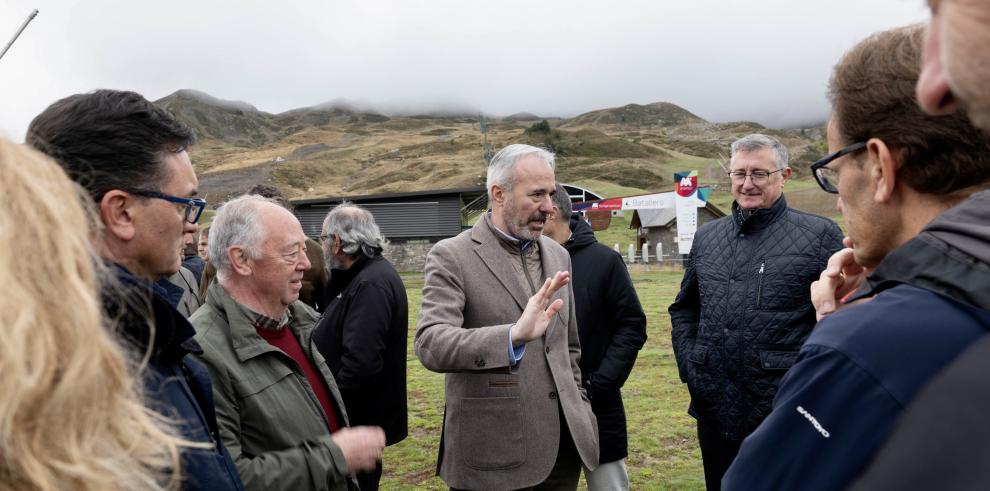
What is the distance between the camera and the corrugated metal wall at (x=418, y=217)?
32781 mm

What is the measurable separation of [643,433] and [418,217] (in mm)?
26947

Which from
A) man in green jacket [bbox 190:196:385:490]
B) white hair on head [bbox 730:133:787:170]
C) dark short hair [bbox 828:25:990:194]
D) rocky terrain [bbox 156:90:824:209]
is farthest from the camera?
rocky terrain [bbox 156:90:824:209]

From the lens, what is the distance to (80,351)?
83 cm

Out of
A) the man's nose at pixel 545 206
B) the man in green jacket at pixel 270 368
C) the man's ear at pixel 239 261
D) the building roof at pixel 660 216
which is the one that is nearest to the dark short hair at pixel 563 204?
the man's nose at pixel 545 206

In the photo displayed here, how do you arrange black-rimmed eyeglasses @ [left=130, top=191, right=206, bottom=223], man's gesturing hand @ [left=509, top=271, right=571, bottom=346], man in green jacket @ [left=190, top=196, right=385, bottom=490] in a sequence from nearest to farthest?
black-rimmed eyeglasses @ [left=130, top=191, right=206, bottom=223]
man in green jacket @ [left=190, top=196, right=385, bottom=490]
man's gesturing hand @ [left=509, top=271, right=571, bottom=346]

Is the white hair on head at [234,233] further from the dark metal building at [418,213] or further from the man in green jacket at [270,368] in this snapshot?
the dark metal building at [418,213]

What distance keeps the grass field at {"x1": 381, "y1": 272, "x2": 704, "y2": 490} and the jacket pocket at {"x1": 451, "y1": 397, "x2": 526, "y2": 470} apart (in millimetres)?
2637

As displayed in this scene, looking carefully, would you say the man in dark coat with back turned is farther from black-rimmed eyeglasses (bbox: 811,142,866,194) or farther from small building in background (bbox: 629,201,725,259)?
small building in background (bbox: 629,201,725,259)

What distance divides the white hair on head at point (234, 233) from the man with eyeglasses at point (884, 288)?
2.28 meters

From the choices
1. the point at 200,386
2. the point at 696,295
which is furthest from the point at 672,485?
the point at 200,386

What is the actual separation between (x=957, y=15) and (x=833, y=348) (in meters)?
0.60

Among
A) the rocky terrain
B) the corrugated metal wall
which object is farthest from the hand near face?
the rocky terrain

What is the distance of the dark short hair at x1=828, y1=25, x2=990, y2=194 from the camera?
1454 millimetres

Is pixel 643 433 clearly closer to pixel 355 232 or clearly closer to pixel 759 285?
pixel 759 285
